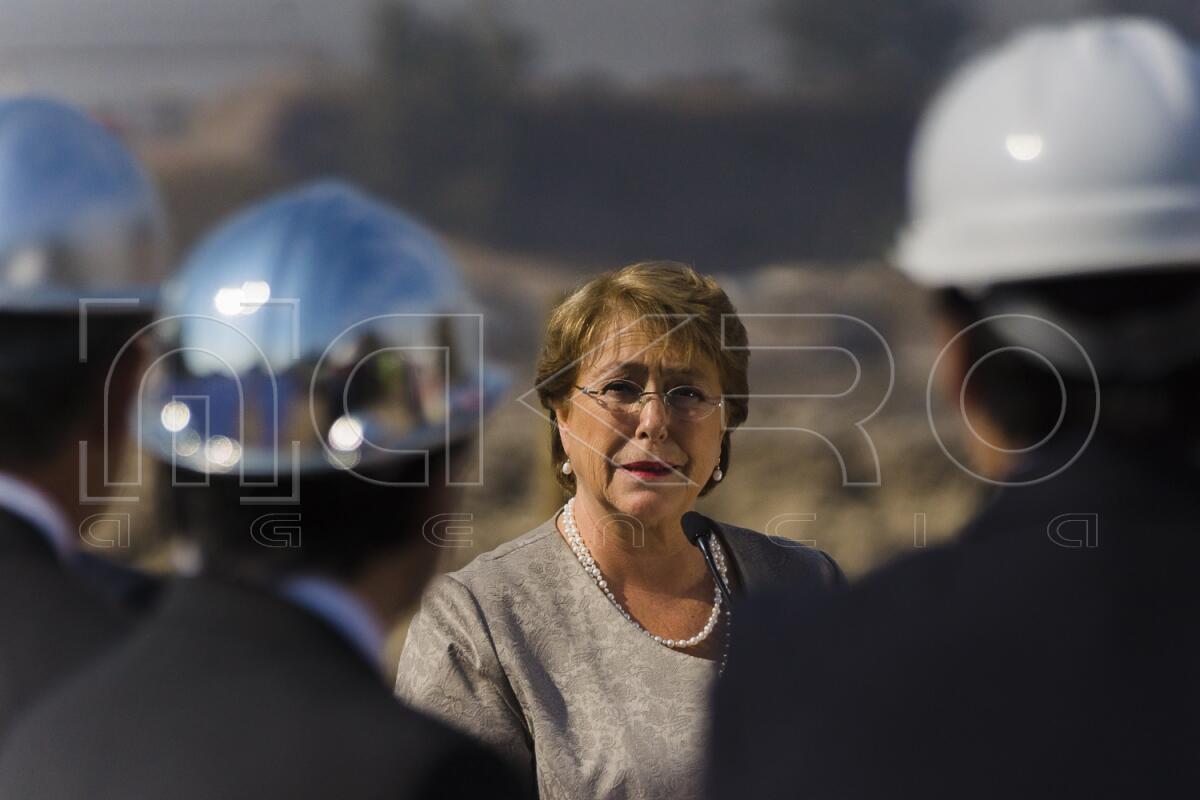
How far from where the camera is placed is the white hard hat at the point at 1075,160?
52.4 inches

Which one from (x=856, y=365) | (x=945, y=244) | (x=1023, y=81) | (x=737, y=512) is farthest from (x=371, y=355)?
(x=737, y=512)

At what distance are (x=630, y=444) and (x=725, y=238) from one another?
13.5 inches

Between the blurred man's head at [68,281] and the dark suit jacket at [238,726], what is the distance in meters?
0.60

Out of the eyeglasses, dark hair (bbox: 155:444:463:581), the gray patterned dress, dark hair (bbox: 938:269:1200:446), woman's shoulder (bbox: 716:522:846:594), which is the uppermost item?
dark hair (bbox: 938:269:1200:446)

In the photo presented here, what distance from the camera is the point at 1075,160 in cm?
139

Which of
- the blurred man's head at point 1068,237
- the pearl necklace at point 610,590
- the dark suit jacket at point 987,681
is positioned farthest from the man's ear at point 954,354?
the pearl necklace at point 610,590

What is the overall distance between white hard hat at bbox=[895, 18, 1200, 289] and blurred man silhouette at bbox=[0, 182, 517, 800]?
21.0 inches

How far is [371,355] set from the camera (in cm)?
137

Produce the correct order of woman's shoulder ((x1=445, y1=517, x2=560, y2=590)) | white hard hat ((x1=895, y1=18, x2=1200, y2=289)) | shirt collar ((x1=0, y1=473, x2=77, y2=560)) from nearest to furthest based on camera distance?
white hard hat ((x1=895, y1=18, x2=1200, y2=289)), shirt collar ((x1=0, y1=473, x2=77, y2=560)), woman's shoulder ((x1=445, y1=517, x2=560, y2=590))

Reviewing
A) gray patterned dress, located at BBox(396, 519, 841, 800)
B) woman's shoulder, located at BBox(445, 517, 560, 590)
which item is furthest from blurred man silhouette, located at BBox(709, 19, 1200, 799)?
woman's shoulder, located at BBox(445, 517, 560, 590)

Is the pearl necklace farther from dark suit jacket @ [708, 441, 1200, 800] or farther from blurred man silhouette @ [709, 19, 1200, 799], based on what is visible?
dark suit jacket @ [708, 441, 1200, 800]

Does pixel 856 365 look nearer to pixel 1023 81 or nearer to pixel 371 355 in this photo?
pixel 1023 81

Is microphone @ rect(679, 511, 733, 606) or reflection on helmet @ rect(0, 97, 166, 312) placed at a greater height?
reflection on helmet @ rect(0, 97, 166, 312)

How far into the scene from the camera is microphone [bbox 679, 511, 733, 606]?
213 centimetres
